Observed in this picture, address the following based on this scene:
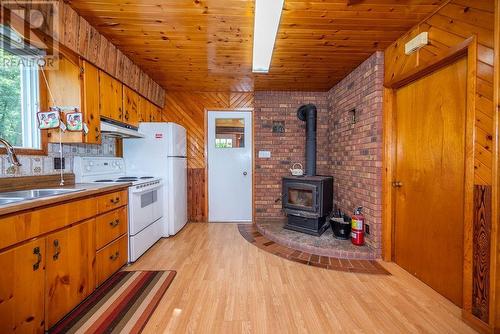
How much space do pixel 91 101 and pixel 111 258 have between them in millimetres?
1573

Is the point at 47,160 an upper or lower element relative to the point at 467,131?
lower

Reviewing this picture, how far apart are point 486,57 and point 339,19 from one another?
1096 mm

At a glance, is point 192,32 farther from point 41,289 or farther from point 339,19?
point 41,289

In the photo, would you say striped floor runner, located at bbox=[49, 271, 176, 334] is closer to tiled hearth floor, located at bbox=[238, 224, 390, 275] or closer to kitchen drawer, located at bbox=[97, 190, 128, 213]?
kitchen drawer, located at bbox=[97, 190, 128, 213]

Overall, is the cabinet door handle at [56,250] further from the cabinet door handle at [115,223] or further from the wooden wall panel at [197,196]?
the wooden wall panel at [197,196]

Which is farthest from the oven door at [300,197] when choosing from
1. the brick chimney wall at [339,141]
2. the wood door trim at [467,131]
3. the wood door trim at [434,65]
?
the wood door trim at [434,65]

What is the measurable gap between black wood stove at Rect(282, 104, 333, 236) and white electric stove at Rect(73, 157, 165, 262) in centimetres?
184

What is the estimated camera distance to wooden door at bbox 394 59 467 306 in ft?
5.93

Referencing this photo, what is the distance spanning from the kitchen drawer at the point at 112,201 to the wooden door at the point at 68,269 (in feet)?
0.57

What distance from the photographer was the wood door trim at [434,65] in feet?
5.44

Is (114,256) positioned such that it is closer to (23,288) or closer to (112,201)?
(112,201)

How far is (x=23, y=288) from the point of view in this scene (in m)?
1.28

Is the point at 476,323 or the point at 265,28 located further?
the point at 265,28

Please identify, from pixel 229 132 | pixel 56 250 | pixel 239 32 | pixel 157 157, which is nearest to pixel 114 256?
pixel 56 250
